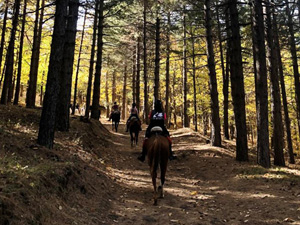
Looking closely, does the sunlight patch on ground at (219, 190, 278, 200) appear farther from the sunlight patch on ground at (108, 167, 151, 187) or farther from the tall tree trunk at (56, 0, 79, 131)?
the tall tree trunk at (56, 0, 79, 131)

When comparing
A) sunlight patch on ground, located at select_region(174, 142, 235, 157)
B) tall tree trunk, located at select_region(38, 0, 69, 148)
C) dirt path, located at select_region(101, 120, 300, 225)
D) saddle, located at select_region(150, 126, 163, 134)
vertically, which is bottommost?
dirt path, located at select_region(101, 120, 300, 225)

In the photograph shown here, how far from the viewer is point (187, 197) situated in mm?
8195

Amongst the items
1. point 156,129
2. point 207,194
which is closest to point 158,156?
point 156,129

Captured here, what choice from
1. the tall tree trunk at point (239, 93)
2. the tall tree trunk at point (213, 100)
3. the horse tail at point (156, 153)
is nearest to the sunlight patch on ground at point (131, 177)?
the horse tail at point (156, 153)

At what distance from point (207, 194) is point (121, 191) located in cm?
291

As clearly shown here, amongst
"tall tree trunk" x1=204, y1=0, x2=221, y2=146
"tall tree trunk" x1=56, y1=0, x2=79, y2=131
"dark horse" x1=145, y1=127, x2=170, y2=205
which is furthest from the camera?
"tall tree trunk" x1=204, y1=0, x2=221, y2=146

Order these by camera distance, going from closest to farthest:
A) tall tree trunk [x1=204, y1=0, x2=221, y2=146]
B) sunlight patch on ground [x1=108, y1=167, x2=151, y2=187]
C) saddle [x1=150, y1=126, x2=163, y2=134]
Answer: saddle [x1=150, y1=126, x2=163, y2=134] < sunlight patch on ground [x1=108, y1=167, x2=151, y2=187] < tall tree trunk [x1=204, y1=0, x2=221, y2=146]

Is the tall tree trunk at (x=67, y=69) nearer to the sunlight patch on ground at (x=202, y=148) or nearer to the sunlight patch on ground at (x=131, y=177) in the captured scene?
the sunlight patch on ground at (x=131, y=177)

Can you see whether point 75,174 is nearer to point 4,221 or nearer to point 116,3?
point 4,221

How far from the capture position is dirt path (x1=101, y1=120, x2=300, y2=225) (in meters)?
6.34

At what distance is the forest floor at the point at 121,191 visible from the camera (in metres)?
4.88

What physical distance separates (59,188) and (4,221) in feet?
6.89

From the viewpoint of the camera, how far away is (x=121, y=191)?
8367mm

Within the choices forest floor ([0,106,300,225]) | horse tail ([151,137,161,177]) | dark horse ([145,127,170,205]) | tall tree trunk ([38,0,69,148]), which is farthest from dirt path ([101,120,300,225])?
tall tree trunk ([38,0,69,148])
